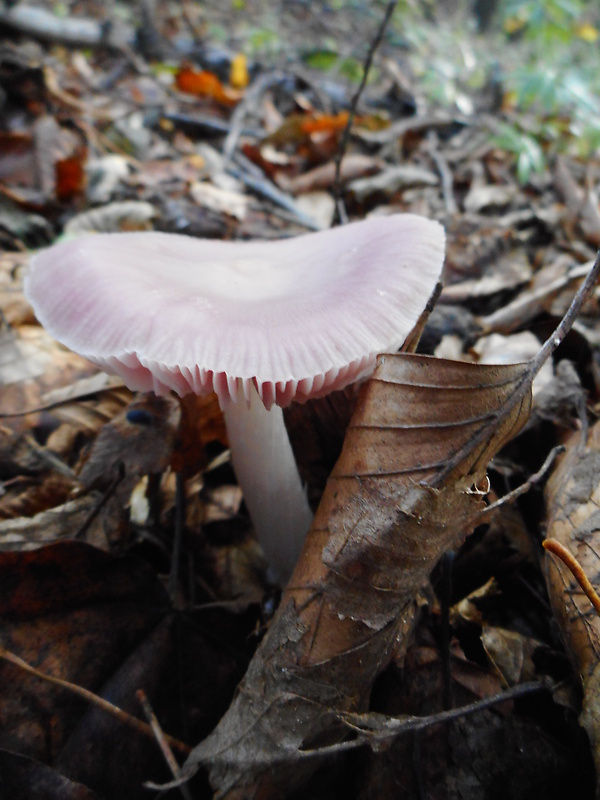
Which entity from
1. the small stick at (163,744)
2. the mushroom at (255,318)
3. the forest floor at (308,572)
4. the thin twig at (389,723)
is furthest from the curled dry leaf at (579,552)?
the small stick at (163,744)

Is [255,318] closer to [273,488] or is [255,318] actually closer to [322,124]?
[273,488]

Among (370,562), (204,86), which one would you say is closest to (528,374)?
(370,562)

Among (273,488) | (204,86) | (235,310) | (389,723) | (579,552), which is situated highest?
(235,310)

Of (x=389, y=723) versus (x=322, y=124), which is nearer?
(x=389, y=723)

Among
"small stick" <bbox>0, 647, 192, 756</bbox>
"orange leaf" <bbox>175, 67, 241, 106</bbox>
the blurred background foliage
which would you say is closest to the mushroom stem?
"small stick" <bbox>0, 647, 192, 756</bbox>

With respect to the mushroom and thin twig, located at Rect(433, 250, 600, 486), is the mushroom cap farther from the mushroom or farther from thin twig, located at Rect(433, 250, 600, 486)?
thin twig, located at Rect(433, 250, 600, 486)

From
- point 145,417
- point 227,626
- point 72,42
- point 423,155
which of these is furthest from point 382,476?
point 72,42

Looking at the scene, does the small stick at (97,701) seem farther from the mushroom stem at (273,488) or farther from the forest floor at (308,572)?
the mushroom stem at (273,488)

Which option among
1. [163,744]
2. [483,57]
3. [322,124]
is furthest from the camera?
[483,57]
